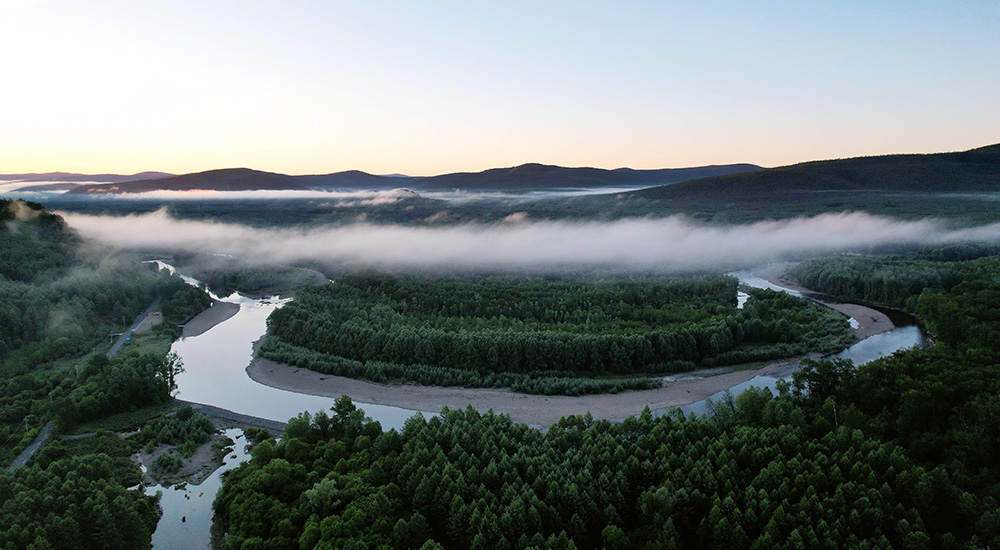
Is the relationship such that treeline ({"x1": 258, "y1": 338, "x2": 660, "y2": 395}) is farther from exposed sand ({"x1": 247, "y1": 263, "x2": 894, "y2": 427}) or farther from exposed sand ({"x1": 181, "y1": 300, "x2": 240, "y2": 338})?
exposed sand ({"x1": 181, "y1": 300, "x2": 240, "y2": 338})

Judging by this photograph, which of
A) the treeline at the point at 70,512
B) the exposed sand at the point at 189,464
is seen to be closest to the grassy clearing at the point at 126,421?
the exposed sand at the point at 189,464

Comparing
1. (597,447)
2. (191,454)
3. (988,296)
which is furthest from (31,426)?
(988,296)

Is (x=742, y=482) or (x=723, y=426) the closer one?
(x=742, y=482)

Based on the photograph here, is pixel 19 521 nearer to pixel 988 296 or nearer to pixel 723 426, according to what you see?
pixel 723 426

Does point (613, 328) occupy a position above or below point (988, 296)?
below

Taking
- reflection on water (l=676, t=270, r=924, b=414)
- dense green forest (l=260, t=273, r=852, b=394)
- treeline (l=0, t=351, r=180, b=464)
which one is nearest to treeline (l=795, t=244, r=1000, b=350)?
reflection on water (l=676, t=270, r=924, b=414)

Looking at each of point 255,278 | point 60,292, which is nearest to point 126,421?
point 60,292

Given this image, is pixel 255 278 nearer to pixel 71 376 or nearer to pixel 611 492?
pixel 71 376

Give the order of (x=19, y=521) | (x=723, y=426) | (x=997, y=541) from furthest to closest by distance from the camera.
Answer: (x=723, y=426) → (x=19, y=521) → (x=997, y=541)
